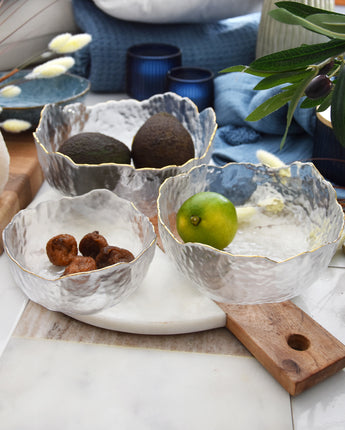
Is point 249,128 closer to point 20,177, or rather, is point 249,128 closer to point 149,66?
point 149,66

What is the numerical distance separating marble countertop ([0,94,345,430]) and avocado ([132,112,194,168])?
20 centimetres

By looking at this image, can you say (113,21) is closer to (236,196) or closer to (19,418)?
(236,196)

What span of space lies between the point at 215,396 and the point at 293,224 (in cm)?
22

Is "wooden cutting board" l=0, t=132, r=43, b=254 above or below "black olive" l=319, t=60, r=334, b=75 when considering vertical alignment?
below

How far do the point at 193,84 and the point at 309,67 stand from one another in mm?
466

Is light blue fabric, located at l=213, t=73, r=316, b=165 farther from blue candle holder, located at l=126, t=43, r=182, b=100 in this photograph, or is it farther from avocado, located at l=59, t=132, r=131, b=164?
avocado, located at l=59, t=132, r=131, b=164

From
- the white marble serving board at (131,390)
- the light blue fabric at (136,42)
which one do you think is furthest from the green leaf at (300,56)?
the light blue fabric at (136,42)

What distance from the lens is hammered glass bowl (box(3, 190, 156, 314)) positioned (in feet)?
1.42

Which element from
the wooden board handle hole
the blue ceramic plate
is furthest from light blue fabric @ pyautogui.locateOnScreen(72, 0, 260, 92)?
the wooden board handle hole

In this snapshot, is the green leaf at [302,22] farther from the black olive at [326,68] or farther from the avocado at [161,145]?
the avocado at [161,145]

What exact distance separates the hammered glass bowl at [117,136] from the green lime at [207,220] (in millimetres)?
84

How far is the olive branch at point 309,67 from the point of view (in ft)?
1.02

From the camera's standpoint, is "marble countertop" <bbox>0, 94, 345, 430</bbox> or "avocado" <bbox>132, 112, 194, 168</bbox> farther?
"avocado" <bbox>132, 112, 194, 168</bbox>

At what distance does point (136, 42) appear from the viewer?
3.19 ft
